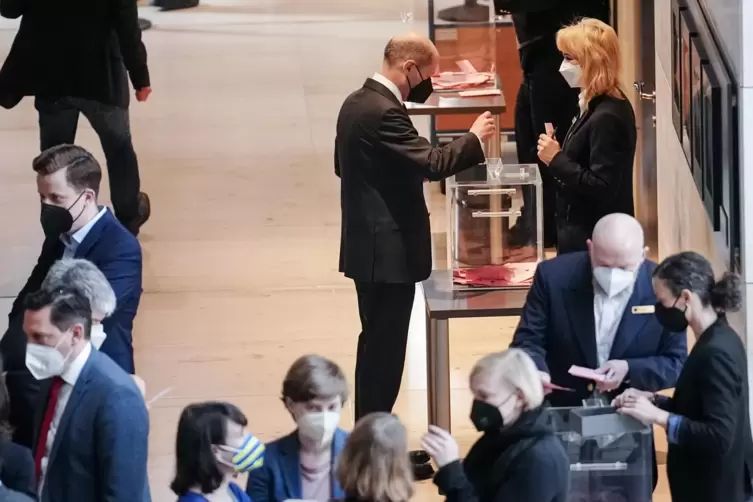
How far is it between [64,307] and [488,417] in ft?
4.54

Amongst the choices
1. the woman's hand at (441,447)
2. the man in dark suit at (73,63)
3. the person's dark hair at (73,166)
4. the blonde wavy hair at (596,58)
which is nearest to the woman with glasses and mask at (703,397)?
the woman's hand at (441,447)

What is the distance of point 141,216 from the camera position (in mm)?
10508

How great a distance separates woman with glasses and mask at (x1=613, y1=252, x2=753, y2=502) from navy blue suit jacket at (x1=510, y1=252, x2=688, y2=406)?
0.44 meters

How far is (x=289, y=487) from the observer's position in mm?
4680

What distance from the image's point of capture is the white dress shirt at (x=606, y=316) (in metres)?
5.55

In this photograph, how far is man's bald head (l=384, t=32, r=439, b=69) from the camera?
260 inches

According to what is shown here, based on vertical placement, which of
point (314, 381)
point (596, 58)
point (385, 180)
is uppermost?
point (596, 58)

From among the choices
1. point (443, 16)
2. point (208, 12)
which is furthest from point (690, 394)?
point (208, 12)

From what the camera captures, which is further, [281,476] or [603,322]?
[603,322]

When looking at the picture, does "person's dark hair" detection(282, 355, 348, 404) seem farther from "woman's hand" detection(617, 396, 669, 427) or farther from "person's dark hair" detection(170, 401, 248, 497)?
"woman's hand" detection(617, 396, 669, 427)

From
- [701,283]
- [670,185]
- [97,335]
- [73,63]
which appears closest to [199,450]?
[97,335]

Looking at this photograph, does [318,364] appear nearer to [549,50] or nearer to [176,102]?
[549,50]

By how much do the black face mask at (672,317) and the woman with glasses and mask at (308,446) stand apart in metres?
1.08

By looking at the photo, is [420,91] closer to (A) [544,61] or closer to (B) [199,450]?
(B) [199,450]
